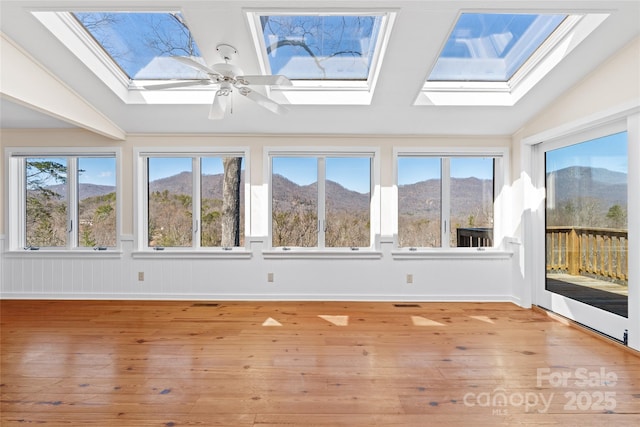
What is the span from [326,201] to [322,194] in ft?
0.37

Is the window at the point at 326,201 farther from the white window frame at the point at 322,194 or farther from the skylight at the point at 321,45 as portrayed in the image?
the skylight at the point at 321,45

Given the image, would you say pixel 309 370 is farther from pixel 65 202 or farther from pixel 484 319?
pixel 65 202

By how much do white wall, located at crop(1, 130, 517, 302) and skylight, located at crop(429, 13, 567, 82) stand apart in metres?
0.99

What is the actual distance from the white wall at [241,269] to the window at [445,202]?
0.74 feet

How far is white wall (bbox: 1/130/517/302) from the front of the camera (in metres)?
4.16

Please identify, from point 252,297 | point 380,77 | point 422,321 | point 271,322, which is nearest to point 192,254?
point 252,297

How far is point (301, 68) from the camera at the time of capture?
3205mm

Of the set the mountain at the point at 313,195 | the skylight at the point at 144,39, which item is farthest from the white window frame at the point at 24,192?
the mountain at the point at 313,195

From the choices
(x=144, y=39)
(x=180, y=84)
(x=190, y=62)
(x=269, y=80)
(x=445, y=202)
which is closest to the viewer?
→ (x=190, y=62)

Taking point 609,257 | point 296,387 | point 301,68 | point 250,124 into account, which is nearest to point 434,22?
point 301,68

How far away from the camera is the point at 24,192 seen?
14.3 feet

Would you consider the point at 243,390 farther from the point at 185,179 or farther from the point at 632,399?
the point at 185,179

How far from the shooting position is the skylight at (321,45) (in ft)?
8.59

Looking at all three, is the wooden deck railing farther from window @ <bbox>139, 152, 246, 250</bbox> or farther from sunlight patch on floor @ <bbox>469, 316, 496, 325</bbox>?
window @ <bbox>139, 152, 246, 250</bbox>
